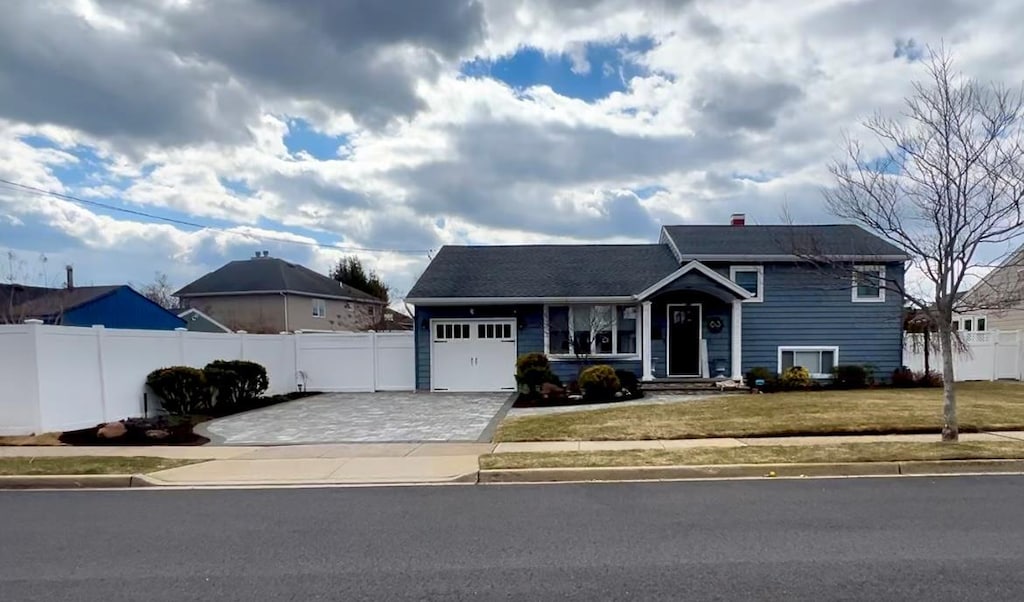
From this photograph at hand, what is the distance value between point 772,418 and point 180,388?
517 inches

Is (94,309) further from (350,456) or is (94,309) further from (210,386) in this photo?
(350,456)

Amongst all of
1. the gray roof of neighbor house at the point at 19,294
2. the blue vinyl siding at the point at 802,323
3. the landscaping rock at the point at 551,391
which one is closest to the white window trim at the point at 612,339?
the blue vinyl siding at the point at 802,323

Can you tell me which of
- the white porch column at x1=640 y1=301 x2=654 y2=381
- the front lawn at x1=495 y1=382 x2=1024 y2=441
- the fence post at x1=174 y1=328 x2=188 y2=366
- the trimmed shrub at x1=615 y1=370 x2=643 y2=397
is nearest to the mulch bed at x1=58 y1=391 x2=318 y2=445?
the fence post at x1=174 y1=328 x2=188 y2=366

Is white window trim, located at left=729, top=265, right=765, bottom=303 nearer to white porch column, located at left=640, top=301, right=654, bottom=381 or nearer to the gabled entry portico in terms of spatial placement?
the gabled entry portico

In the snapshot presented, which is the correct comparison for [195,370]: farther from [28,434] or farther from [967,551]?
[967,551]

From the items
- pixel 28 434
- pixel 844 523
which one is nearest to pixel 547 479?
pixel 844 523

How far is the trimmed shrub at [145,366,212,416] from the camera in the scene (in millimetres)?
14656

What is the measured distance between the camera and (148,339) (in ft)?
48.1

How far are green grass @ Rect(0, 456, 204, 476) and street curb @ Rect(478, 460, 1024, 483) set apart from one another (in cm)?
498

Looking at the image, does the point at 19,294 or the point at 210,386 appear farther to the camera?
the point at 19,294

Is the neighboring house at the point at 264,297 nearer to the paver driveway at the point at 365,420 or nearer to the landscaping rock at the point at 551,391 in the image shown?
the paver driveway at the point at 365,420

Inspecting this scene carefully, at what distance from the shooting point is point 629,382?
18.2 metres

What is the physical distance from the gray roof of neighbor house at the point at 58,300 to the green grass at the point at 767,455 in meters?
20.7

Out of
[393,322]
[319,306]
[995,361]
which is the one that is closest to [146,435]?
[995,361]
